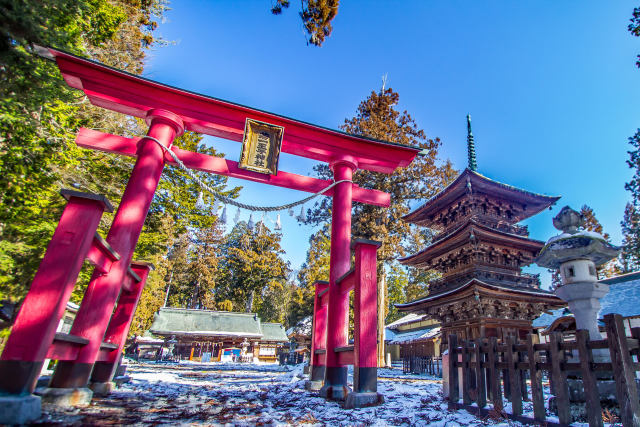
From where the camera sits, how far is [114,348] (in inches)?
180

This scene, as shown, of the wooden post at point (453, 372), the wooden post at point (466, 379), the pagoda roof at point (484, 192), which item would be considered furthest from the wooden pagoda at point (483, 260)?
the wooden post at point (466, 379)

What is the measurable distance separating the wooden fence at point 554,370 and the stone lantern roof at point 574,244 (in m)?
2.03

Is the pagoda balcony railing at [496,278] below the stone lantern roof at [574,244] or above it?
above

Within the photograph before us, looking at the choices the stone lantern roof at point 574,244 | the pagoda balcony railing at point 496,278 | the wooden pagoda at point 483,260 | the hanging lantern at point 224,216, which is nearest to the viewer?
the stone lantern roof at point 574,244

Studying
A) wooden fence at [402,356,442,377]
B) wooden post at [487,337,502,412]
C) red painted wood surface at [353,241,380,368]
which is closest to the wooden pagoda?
wooden fence at [402,356,442,377]

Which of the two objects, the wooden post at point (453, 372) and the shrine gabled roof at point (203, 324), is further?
the shrine gabled roof at point (203, 324)

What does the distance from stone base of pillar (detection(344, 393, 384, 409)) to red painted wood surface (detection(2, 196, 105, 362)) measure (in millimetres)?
3297

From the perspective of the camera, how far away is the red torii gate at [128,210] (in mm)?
2885

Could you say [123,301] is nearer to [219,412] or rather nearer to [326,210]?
[219,412]

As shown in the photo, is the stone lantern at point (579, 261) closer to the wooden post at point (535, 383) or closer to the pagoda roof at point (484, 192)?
the wooden post at point (535, 383)

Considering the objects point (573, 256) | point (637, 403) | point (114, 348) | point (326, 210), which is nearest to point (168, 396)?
point (114, 348)

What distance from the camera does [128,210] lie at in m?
4.85

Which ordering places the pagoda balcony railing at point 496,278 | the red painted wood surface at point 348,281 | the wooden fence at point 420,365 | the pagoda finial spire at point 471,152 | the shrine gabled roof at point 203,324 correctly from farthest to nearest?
the shrine gabled roof at point 203,324, the pagoda finial spire at point 471,152, the wooden fence at point 420,365, the pagoda balcony railing at point 496,278, the red painted wood surface at point 348,281

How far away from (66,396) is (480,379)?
527 cm
